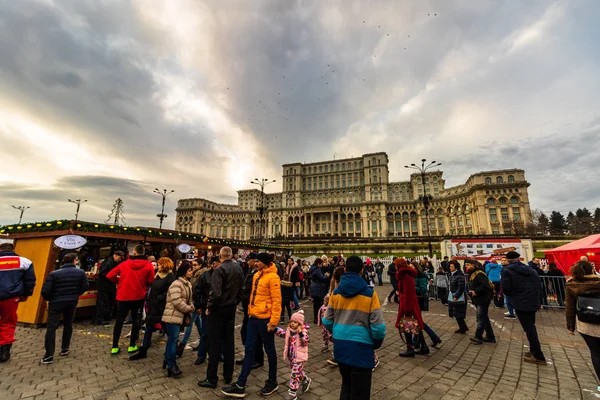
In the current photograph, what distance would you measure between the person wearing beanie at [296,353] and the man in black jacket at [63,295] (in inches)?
194

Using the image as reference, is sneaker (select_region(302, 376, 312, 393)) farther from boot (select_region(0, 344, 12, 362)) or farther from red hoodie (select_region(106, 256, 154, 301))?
boot (select_region(0, 344, 12, 362))

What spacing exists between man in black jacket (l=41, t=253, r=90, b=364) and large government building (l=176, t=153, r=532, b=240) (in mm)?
78382

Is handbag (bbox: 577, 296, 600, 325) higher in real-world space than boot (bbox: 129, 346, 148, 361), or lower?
higher

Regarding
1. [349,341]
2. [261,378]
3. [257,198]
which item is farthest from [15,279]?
[257,198]

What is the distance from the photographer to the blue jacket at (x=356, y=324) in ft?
9.41

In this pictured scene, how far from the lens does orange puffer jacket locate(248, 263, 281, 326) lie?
13.6ft

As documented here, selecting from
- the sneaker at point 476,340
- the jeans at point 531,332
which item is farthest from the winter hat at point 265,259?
the sneaker at point 476,340

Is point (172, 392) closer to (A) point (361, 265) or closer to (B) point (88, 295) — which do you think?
(A) point (361, 265)

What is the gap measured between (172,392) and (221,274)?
193cm

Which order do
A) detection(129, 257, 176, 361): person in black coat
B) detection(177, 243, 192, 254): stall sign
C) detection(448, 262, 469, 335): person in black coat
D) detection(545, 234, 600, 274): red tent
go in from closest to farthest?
detection(129, 257, 176, 361): person in black coat → detection(448, 262, 469, 335): person in black coat → detection(545, 234, 600, 274): red tent → detection(177, 243, 192, 254): stall sign

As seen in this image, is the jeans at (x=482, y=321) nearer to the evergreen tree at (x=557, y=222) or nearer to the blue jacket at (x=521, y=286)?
the blue jacket at (x=521, y=286)

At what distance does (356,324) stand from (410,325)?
3.42 meters

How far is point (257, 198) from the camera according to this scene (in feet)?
362

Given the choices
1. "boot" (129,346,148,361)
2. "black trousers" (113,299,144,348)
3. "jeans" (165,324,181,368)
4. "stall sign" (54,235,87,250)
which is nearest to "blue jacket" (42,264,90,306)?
"black trousers" (113,299,144,348)
